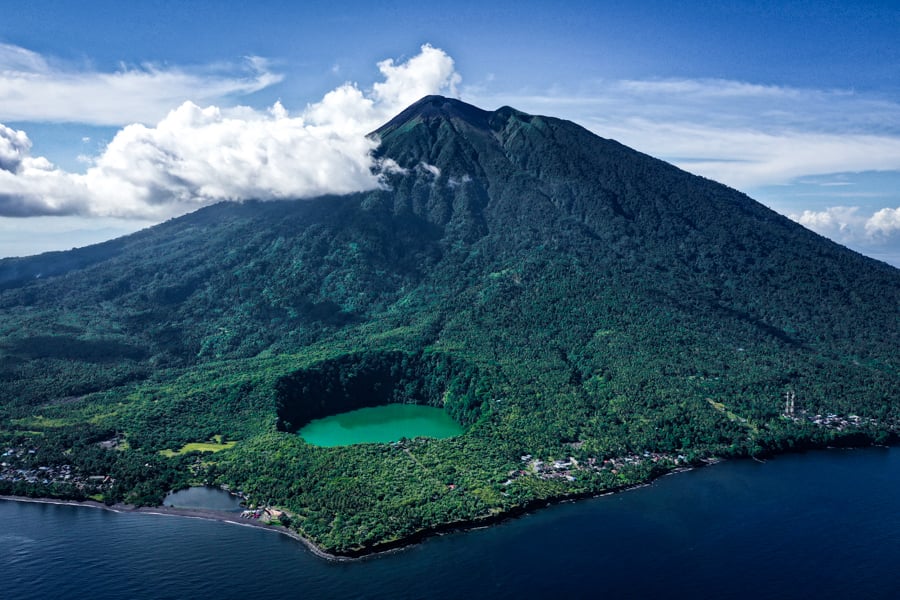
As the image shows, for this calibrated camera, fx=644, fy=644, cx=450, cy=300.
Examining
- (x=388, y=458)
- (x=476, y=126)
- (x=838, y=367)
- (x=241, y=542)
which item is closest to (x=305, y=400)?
(x=388, y=458)

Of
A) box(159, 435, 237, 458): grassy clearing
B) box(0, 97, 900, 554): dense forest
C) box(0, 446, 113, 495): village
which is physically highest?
box(0, 97, 900, 554): dense forest

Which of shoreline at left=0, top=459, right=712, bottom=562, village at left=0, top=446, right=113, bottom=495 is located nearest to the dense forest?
village at left=0, top=446, right=113, bottom=495

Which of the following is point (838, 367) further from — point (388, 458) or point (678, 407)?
point (388, 458)

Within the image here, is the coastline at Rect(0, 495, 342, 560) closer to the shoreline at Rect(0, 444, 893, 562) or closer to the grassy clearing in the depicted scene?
the shoreline at Rect(0, 444, 893, 562)

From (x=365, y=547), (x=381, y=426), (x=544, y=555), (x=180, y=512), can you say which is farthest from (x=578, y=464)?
(x=180, y=512)

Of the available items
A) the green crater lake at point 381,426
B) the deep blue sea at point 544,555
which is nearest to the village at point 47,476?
the deep blue sea at point 544,555

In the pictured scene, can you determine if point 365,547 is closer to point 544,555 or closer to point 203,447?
point 544,555

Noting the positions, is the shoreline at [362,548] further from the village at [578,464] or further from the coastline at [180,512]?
the village at [578,464]

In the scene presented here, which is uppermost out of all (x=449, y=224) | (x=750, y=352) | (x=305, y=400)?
(x=449, y=224)
